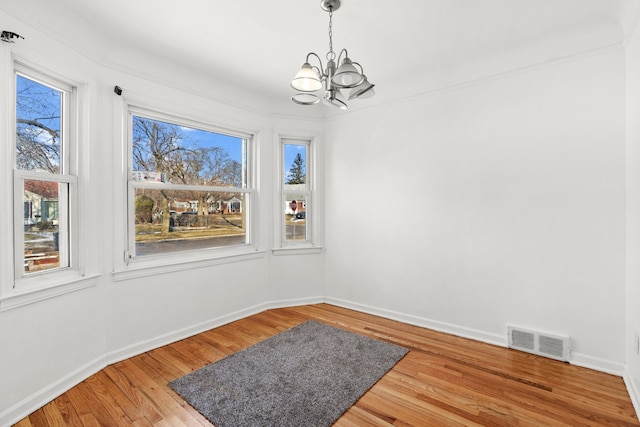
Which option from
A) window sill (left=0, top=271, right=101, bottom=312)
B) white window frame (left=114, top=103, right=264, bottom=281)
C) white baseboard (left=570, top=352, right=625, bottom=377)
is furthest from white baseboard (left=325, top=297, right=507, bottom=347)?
window sill (left=0, top=271, right=101, bottom=312)

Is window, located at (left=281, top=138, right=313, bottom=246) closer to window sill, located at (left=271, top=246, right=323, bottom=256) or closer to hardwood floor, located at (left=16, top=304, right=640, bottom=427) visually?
window sill, located at (left=271, top=246, right=323, bottom=256)

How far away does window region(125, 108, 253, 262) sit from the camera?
2922 millimetres

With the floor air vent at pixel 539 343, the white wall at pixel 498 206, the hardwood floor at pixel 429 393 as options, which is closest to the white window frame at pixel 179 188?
the hardwood floor at pixel 429 393

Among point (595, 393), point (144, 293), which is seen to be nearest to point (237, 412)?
point (144, 293)

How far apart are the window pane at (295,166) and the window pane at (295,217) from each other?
0.15 m

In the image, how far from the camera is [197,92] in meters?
3.23

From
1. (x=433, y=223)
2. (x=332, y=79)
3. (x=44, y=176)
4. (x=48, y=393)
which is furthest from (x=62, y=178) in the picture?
(x=433, y=223)

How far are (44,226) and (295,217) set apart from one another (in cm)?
259

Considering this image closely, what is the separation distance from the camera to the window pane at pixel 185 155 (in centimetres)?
295

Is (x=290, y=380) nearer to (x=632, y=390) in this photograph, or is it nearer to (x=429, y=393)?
(x=429, y=393)

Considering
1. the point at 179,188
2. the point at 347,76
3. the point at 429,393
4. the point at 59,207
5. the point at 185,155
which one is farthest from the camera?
the point at 185,155

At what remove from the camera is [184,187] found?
320 cm

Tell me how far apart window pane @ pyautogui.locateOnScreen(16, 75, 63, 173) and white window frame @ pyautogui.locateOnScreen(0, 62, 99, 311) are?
0.04 meters

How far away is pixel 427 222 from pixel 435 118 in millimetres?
1117
